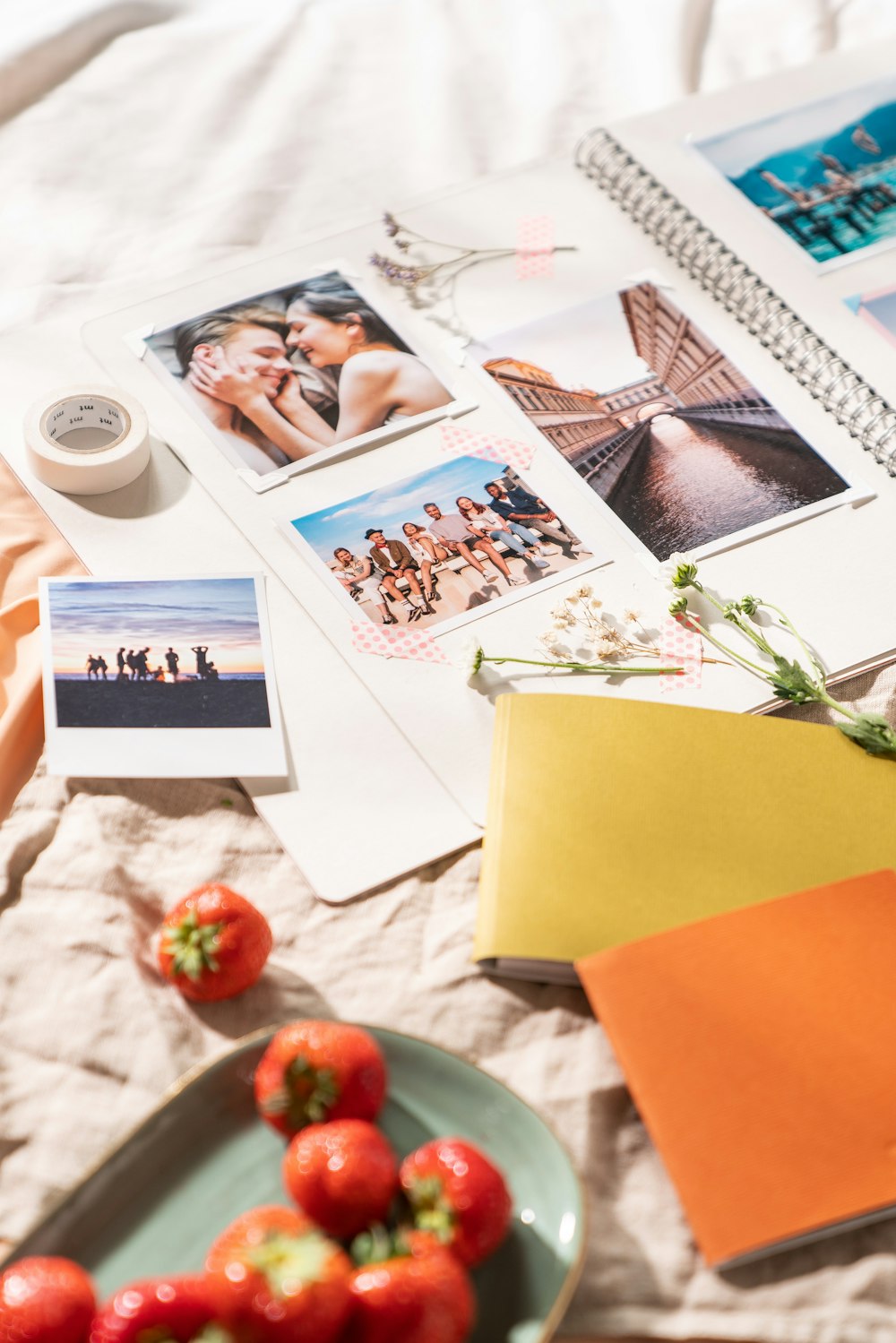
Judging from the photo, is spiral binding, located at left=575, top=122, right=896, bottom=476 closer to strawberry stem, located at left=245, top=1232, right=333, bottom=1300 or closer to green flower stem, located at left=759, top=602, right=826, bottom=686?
green flower stem, located at left=759, top=602, right=826, bottom=686

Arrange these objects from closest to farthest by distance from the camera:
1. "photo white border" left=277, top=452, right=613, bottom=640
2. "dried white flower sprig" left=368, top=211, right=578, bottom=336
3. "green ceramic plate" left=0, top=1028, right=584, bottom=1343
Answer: "green ceramic plate" left=0, top=1028, right=584, bottom=1343
"photo white border" left=277, top=452, right=613, bottom=640
"dried white flower sprig" left=368, top=211, right=578, bottom=336

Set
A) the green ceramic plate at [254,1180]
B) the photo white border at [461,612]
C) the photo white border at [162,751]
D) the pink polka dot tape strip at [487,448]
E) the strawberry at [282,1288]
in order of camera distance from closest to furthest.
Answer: the strawberry at [282,1288] → the green ceramic plate at [254,1180] → the photo white border at [162,751] → the photo white border at [461,612] → the pink polka dot tape strip at [487,448]

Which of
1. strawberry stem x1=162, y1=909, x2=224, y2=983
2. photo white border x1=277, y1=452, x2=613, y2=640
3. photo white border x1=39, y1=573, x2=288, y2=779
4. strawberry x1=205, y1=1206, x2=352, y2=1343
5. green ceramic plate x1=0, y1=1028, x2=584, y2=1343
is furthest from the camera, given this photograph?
photo white border x1=277, y1=452, x2=613, y2=640

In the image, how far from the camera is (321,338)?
125cm

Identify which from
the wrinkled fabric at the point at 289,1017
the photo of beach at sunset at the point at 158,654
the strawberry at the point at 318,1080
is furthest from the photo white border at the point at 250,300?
the strawberry at the point at 318,1080

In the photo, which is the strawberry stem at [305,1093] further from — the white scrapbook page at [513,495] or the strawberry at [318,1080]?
the white scrapbook page at [513,495]

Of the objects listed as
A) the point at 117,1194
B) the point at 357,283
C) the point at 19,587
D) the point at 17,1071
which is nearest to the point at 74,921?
the point at 17,1071

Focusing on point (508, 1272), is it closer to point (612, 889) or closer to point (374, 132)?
point (612, 889)

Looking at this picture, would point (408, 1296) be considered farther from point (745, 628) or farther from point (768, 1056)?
point (745, 628)

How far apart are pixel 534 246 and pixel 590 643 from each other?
567 mm

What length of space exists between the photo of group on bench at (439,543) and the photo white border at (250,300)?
65 mm

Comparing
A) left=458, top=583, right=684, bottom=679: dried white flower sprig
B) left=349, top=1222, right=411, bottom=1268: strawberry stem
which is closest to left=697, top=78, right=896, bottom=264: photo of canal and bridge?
left=458, top=583, right=684, bottom=679: dried white flower sprig

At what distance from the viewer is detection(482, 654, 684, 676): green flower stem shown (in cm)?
104

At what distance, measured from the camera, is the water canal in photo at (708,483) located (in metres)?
1.14
